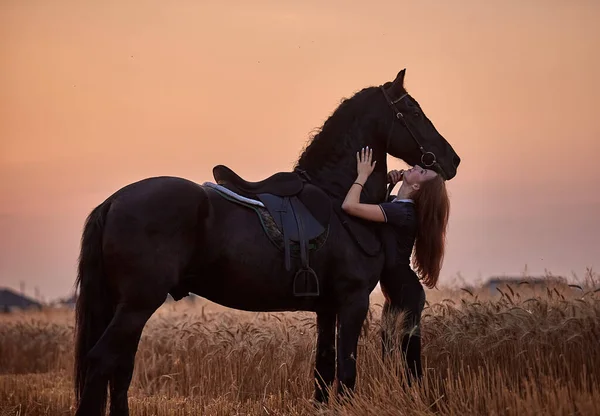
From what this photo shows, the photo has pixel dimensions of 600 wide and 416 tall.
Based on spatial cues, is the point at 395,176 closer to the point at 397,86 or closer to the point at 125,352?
the point at 397,86

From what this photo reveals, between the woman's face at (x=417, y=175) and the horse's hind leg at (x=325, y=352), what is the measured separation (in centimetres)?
126

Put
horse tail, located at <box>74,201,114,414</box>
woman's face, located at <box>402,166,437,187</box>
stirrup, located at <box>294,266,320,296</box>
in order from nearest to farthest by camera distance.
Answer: horse tail, located at <box>74,201,114,414</box> → stirrup, located at <box>294,266,320,296</box> → woman's face, located at <box>402,166,437,187</box>

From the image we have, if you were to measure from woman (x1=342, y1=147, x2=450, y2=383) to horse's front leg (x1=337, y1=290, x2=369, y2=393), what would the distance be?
27 centimetres

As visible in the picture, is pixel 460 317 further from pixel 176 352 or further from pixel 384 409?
pixel 176 352

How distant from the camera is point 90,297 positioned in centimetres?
652

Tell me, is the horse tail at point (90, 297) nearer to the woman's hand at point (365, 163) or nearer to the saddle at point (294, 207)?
the saddle at point (294, 207)

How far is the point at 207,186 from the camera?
680 cm

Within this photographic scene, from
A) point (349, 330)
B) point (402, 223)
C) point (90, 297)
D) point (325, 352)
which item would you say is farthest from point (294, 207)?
point (90, 297)

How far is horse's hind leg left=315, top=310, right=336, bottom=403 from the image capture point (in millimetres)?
7410

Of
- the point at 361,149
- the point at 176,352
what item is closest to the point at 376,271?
the point at 361,149

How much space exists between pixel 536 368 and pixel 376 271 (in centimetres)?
196

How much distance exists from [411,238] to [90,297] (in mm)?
2584

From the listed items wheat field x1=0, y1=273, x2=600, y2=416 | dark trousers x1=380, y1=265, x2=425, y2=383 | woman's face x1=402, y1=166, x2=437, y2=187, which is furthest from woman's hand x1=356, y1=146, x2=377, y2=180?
wheat field x1=0, y1=273, x2=600, y2=416

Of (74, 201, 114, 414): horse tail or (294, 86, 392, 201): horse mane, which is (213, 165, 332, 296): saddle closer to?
(294, 86, 392, 201): horse mane
